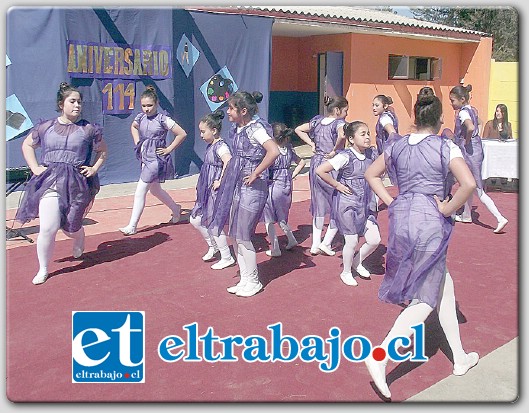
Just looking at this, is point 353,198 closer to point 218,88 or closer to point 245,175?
point 245,175

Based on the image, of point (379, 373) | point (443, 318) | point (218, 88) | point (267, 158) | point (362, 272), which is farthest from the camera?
point (218, 88)

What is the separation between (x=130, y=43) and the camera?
34.3 ft

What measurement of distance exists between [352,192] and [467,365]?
1900mm

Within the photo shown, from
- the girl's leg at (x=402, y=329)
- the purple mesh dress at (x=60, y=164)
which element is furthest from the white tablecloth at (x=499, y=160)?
the girl's leg at (x=402, y=329)

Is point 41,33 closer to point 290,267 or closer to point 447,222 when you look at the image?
point 290,267

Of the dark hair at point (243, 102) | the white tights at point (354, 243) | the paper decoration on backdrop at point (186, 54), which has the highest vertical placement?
the paper decoration on backdrop at point (186, 54)

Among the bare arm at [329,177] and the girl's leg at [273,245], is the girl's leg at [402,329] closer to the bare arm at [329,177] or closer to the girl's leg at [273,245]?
the bare arm at [329,177]

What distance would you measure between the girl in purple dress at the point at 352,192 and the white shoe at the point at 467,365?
1.59 m

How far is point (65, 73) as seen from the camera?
968 cm

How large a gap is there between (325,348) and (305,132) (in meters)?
3.52

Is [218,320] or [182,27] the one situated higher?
[182,27]

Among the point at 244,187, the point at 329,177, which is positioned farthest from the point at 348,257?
the point at 244,187

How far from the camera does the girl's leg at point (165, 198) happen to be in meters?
7.39

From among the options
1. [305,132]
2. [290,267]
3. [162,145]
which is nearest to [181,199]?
[162,145]
